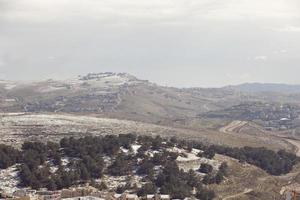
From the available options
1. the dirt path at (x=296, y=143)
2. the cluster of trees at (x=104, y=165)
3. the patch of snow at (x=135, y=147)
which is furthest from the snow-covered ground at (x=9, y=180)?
the dirt path at (x=296, y=143)

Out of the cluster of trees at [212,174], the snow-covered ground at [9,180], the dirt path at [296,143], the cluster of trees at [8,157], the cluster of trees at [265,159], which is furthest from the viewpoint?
the dirt path at [296,143]

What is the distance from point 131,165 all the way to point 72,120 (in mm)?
58549

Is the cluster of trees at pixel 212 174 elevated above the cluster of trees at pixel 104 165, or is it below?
below

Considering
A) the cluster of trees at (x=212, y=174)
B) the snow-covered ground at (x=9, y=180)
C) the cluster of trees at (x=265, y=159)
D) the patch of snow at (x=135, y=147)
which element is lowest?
the cluster of trees at (x=265, y=159)

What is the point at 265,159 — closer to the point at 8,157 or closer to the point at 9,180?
the point at 8,157

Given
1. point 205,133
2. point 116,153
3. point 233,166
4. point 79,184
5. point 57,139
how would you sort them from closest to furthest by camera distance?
point 79,184 → point 116,153 → point 233,166 → point 57,139 → point 205,133

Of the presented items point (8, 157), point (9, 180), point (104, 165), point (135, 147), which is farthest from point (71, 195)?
point (135, 147)

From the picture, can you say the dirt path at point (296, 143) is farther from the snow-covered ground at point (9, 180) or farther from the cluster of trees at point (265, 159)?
the snow-covered ground at point (9, 180)

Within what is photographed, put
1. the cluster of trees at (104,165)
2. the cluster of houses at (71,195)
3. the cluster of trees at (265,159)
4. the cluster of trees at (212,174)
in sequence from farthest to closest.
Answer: the cluster of trees at (265,159) → the cluster of trees at (212,174) → the cluster of trees at (104,165) → the cluster of houses at (71,195)

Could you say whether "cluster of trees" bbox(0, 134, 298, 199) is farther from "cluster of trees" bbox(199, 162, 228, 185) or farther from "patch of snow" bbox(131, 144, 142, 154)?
"patch of snow" bbox(131, 144, 142, 154)

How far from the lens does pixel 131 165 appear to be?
84438 mm

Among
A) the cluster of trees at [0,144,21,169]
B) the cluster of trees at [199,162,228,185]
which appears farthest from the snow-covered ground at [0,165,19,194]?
the cluster of trees at [199,162,228,185]

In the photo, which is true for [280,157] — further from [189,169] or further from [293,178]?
[189,169]

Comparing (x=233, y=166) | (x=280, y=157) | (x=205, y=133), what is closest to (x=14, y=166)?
(x=233, y=166)
